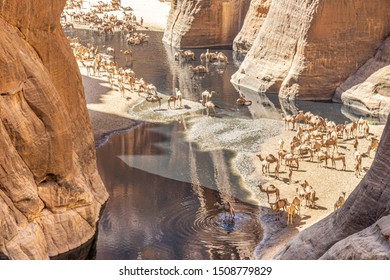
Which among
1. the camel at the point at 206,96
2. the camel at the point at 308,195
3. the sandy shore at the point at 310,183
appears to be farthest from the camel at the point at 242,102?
the camel at the point at 308,195

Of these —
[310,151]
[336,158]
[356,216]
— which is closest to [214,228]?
[336,158]

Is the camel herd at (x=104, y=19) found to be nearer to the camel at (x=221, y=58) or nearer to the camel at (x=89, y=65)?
the camel at (x=221, y=58)

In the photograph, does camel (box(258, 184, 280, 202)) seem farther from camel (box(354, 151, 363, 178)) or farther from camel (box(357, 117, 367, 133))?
camel (box(357, 117, 367, 133))

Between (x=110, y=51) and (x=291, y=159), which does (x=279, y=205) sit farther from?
(x=110, y=51)

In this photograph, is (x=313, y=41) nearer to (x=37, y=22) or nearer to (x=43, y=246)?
(x=37, y=22)

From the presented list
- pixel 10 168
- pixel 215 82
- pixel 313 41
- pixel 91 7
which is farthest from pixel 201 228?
pixel 91 7

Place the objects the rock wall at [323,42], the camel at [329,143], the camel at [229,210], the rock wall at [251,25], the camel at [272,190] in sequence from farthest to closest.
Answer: the rock wall at [251,25]
the rock wall at [323,42]
the camel at [329,143]
the camel at [272,190]
the camel at [229,210]
